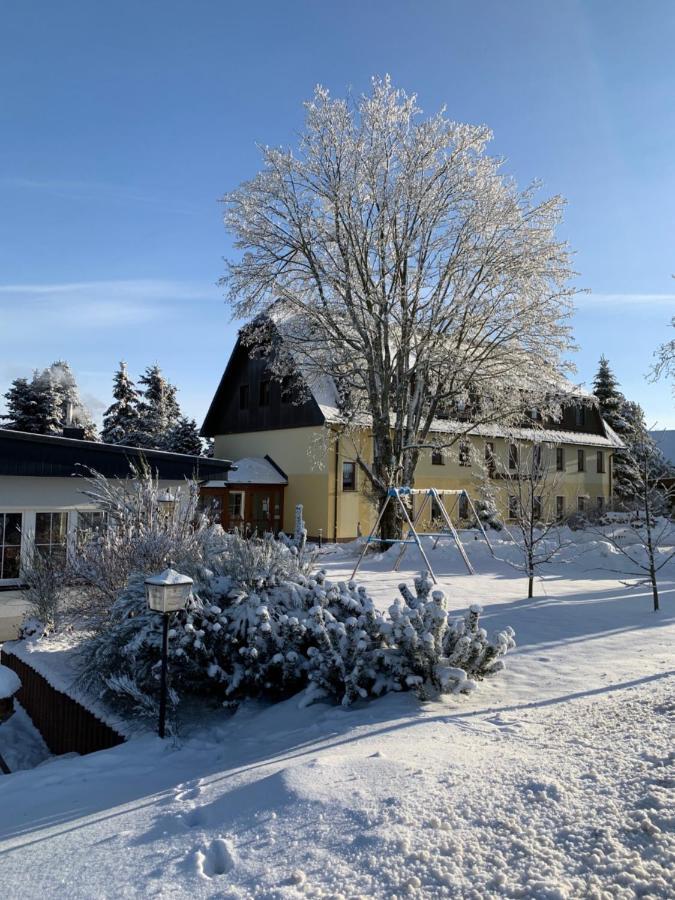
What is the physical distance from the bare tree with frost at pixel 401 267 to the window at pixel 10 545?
9380 millimetres

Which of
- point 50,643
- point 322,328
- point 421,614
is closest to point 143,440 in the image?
point 322,328

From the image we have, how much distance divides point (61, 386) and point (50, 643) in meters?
31.3

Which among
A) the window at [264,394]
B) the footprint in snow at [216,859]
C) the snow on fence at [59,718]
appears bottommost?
the snow on fence at [59,718]

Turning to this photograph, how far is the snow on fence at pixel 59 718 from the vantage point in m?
7.16

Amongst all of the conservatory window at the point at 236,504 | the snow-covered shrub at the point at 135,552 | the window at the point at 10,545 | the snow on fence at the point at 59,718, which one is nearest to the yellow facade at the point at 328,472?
the conservatory window at the point at 236,504

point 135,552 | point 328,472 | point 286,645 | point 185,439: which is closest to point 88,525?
point 135,552

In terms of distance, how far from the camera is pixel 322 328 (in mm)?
20328

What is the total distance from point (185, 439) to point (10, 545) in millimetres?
22734

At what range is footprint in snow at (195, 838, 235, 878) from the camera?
342cm

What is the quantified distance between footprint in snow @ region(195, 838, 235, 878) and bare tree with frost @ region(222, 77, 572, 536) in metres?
16.0

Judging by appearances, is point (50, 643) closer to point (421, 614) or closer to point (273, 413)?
point (421, 614)

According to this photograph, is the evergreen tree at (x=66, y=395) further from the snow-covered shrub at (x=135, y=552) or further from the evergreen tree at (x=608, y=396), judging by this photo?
the evergreen tree at (x=608, y=396)

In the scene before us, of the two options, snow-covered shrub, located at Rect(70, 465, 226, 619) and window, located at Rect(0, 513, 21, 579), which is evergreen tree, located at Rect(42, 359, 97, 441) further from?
snow-covered shrub, located at Rect(70, 465, 226, 619)

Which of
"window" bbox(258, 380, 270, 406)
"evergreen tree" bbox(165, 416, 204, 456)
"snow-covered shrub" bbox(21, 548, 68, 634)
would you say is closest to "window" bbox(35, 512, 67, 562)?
"snow-covered shrub" bbox(21, 548, 68, 634)
